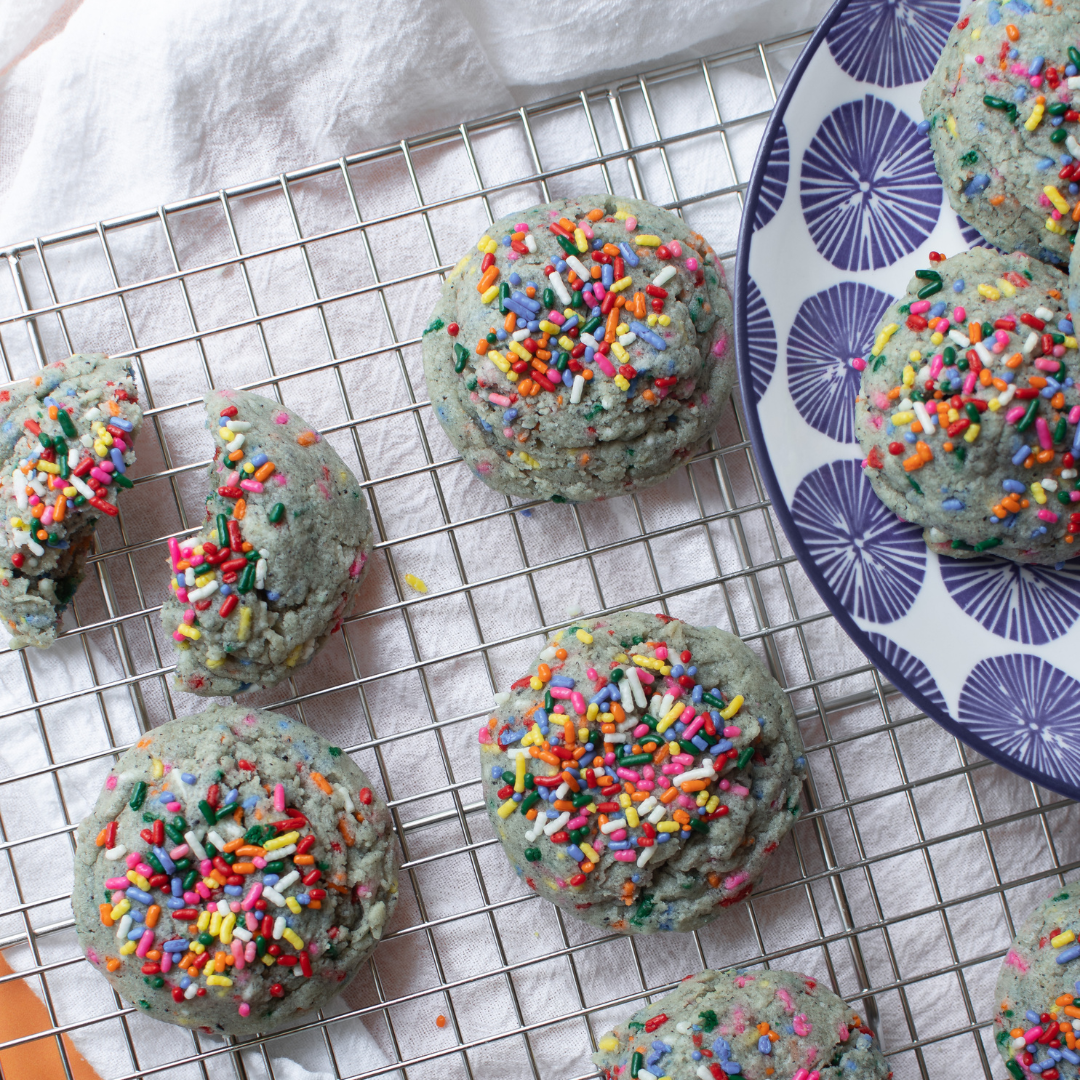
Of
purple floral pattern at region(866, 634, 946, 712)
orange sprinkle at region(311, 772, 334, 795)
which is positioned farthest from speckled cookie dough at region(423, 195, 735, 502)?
orange sprinkle at region(311, 772, 334, 795)

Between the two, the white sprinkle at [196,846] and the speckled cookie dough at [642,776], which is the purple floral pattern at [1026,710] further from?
the white sprinkle at [196,846]

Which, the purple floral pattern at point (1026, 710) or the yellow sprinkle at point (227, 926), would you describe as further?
the yellow sprinkle at point (227, 926)

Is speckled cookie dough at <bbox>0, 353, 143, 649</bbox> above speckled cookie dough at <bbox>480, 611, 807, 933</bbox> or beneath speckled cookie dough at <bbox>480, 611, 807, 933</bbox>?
above

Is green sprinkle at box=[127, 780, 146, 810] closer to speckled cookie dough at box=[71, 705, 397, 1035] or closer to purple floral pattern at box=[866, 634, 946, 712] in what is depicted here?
speckled cookie dough at box=[71, 705, 397, 1035]

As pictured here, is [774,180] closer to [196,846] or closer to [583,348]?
[583,348]

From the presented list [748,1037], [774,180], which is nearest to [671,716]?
[748,1037]

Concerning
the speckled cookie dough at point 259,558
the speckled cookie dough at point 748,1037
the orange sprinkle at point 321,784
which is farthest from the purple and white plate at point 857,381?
the orange sprinkle at point 321,784
